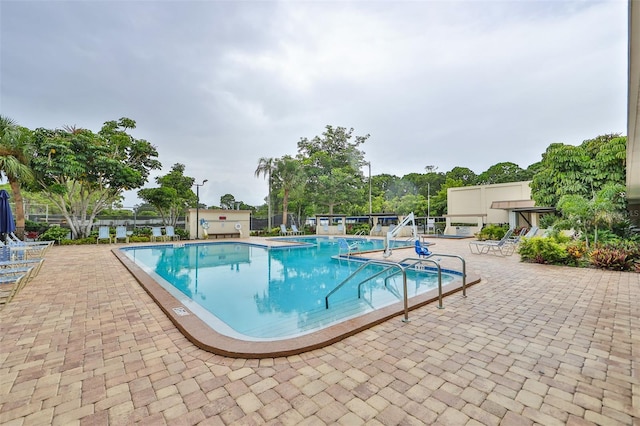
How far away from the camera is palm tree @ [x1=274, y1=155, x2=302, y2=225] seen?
983 inches

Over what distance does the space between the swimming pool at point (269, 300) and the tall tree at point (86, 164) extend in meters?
9.29

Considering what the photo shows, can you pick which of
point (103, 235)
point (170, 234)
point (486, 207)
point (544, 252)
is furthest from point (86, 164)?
point (486, 207)

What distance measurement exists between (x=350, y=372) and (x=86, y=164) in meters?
18.7

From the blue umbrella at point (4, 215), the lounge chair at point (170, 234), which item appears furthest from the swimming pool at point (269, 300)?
the lounge chair at point (170, 234)

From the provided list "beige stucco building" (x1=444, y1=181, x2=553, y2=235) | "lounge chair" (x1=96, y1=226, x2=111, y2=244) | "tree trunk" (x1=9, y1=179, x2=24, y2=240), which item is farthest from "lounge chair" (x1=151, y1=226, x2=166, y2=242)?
"beige stucco building" (x1=444, y1=181, x2=553, y2=235)

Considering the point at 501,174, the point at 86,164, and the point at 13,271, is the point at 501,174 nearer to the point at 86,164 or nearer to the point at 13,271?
the point at 86,164

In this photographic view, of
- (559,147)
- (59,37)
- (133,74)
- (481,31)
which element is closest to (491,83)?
(481,31)

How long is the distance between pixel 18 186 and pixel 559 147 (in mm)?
27460

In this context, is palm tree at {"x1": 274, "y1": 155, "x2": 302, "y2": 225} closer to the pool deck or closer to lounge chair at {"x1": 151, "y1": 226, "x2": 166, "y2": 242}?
lounge chair at {"x1": 151, "y1": 226, "x2": 166, "y2": 242}

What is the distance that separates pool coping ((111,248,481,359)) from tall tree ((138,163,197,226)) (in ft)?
58.6

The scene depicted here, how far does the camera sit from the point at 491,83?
43.5 ft

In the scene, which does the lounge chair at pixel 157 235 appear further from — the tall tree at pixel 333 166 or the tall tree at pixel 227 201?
the tall tree at pixel 227 201

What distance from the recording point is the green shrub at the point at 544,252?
8227mm

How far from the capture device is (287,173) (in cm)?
2517
